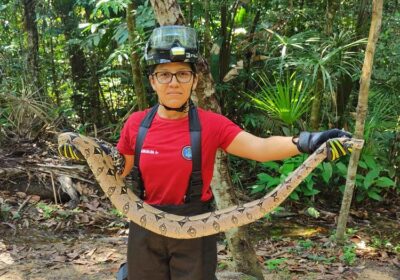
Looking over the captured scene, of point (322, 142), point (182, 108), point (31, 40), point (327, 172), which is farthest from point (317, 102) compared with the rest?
point (31, 40)

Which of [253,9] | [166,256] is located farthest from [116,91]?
[166,256]

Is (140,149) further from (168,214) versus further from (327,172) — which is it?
(327,172)

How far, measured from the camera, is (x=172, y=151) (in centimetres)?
271

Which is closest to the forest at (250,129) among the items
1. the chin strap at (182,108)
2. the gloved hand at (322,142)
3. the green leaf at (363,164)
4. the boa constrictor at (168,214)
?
the green leaf at (363,164)

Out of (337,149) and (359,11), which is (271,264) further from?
(359,11)

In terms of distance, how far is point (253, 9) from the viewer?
8406 millimetres

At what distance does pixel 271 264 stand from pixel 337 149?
2898 millimetres

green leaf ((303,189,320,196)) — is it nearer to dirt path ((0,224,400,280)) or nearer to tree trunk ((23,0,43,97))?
dirt path ((0,224,400,280))

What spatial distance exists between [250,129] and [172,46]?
20.6 feet

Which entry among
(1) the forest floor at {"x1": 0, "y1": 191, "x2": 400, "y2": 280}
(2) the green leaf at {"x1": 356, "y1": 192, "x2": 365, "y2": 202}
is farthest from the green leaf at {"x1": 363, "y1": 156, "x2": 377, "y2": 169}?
(1) the forest floor at {"x1": 0, "y1": 191, "x2": 400, "y2": 280}

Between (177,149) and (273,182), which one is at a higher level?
(177,149)

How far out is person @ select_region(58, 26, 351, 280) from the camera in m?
2.69

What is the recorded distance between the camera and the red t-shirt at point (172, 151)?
2.71 metres

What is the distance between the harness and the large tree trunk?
3.36 feet
